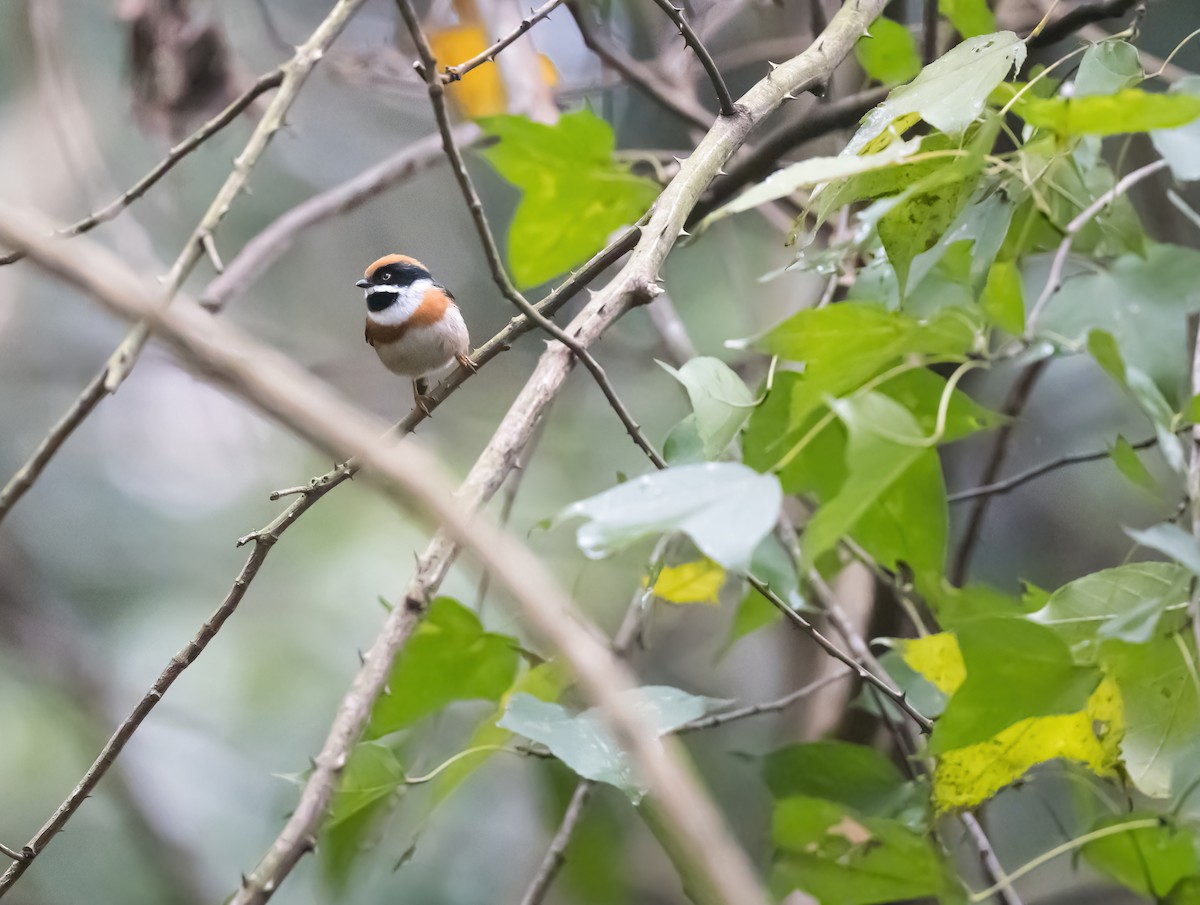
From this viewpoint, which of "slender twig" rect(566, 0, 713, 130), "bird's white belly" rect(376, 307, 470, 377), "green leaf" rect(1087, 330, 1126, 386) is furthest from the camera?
"bird's white belly" rect(376, 307, 470, 377)

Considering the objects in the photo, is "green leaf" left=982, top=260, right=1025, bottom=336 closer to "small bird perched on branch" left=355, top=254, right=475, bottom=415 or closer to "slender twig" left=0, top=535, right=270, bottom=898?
"slender twig" left=0, top=535, right=270, bottom=898

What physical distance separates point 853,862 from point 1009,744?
0.20 metres

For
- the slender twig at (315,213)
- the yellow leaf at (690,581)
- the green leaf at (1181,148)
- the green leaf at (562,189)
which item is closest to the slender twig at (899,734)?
the yellow leaf at (690,581)

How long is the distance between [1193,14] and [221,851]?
304 centimetres

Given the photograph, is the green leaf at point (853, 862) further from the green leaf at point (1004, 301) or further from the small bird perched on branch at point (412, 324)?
the small bird perched on branch at point (412, 324)

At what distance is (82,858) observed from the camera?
9.61 feet

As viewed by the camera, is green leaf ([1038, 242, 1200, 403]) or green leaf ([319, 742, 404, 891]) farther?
green leaf ([319, 742, 404, 891])

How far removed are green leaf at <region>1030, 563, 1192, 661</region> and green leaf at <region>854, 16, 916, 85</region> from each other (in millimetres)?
716

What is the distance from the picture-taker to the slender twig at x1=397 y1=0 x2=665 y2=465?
2.41ft

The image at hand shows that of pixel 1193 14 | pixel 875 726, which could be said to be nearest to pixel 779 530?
pixel 875 726

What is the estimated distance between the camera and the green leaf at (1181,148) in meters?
0.75

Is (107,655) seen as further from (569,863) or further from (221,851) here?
(569,863)

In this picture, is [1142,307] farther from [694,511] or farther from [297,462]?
[297,462]

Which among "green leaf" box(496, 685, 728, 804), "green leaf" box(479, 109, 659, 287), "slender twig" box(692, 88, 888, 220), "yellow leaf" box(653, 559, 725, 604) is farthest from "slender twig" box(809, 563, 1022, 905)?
"slender twig" box(692, 88, 888, 220)
